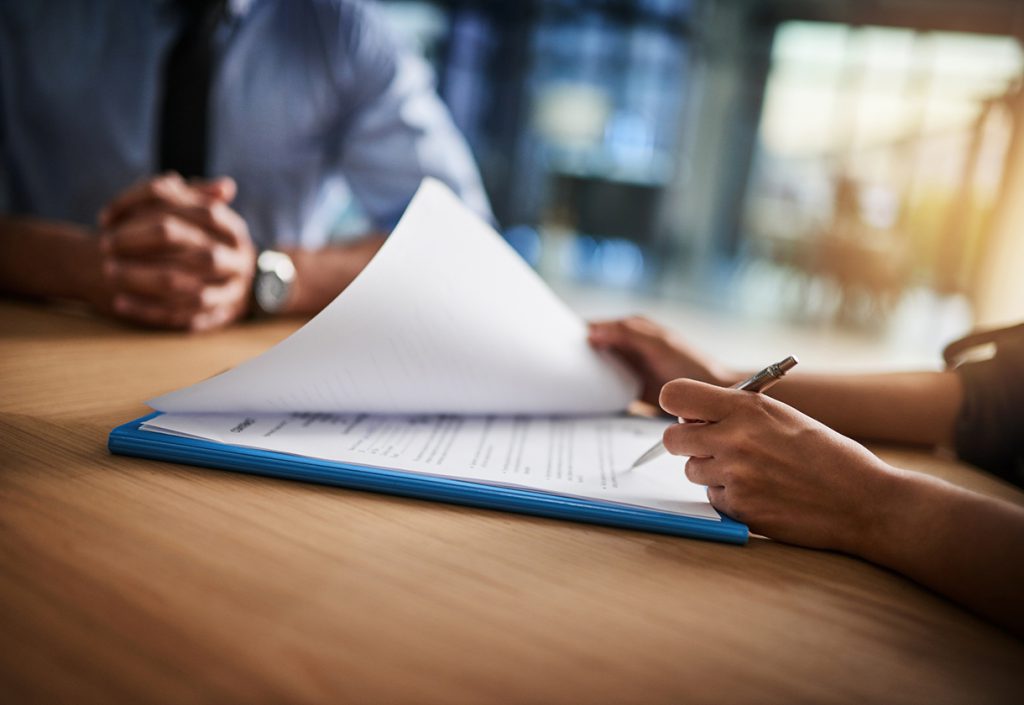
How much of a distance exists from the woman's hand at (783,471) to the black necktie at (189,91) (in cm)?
87

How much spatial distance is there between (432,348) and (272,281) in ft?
1.34

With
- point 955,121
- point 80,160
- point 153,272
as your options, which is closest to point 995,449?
point 153,272

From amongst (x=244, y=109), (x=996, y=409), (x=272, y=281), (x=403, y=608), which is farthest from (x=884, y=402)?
(x=244, y=109)

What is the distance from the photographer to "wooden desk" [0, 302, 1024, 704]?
238 millimetres

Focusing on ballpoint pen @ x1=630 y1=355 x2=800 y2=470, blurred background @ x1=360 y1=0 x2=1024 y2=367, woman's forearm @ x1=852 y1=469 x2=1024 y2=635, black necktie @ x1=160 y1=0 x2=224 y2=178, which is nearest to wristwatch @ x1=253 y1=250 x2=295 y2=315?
black necktie @ x1=160 y1=0 x2=224 y2=178

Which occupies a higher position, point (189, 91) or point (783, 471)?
point (189, 91)

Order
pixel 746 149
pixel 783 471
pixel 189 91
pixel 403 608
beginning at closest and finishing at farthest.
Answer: pixel 403 608 → pixel 783 471 → pixel 189 91 → pixel 746 149

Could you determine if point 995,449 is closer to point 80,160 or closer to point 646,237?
point 80,160

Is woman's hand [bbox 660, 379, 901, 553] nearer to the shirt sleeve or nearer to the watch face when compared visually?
the watch face

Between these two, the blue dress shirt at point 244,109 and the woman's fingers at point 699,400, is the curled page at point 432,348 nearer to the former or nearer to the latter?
the woman's fingers at point 699,400

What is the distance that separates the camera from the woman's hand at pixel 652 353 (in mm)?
615

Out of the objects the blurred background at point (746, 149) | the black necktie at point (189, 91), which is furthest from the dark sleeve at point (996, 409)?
the blurred background at point (746, 149)

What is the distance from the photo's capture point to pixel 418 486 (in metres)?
0.38

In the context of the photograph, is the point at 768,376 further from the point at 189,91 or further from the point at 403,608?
the point at 189,91
